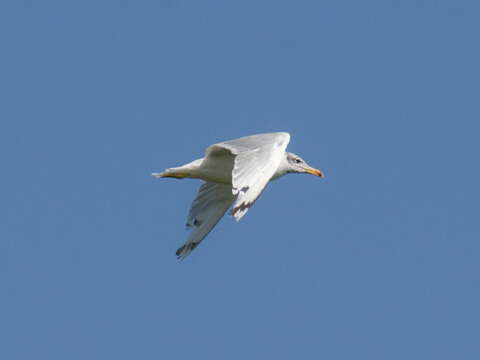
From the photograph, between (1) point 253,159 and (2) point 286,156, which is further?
(2) point 286,156

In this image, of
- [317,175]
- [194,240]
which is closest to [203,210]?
[194,240]

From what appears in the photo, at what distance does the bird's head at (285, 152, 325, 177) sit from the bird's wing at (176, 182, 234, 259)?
33.3 inches

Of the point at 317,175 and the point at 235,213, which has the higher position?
the point at 317,175

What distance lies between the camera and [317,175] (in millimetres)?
17797

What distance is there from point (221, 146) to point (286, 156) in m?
1.57

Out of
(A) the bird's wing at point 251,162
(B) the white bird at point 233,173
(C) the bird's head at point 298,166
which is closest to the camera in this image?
(A) the bird's wing at point 251,162

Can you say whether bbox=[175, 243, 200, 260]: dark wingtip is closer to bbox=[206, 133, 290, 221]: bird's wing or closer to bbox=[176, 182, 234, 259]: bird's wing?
bbox=[176, 182, 234, 259]: bird's wing

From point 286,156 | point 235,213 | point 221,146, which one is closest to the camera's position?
point 235,213

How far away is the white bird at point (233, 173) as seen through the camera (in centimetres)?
1441

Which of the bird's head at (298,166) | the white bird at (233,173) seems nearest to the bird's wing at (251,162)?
the white bird at (233,173)

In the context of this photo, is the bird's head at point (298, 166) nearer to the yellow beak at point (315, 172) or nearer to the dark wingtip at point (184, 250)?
the yellow beak at point (315, 172)

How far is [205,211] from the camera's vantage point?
1773 centimetres

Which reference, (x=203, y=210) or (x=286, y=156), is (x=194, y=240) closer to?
(x=203, y=210)

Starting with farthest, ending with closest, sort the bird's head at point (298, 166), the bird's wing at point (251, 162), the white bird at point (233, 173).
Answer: the bird's head at point (298, 166), the white bird at point (233, 173), the bird's wing at point (251, 162)
